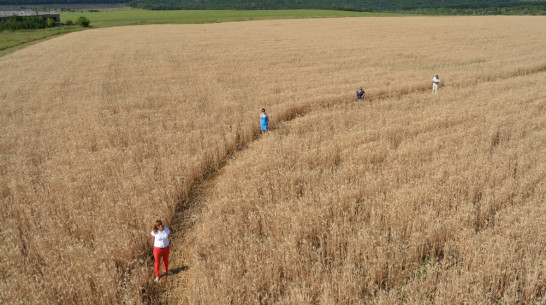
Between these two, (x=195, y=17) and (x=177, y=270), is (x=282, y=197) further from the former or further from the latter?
(x=195, y=17)

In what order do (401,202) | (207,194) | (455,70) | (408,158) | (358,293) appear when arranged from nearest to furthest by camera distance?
(358,293) → (401,202) → (207,194) → (408,158) → (455,70)

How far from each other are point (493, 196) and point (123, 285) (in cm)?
774

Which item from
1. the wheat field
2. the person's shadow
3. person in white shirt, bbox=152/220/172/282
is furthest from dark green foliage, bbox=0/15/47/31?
the person's shadow

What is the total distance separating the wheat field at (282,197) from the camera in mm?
5344

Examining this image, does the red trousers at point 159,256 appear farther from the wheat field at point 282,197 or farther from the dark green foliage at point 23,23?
the dark green foliage at point 23,23

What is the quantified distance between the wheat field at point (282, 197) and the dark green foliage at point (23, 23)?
72.1 meters

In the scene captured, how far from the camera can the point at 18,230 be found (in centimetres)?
699

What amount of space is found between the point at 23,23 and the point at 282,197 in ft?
303

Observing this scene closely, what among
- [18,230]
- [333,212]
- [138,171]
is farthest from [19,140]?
[333,212]

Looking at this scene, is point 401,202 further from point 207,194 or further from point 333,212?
point 207,194

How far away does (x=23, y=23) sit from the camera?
74250mm

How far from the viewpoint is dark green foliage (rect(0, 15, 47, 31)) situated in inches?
2835

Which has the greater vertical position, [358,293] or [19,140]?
[19,140]

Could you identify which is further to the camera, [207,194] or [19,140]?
[19,140]
